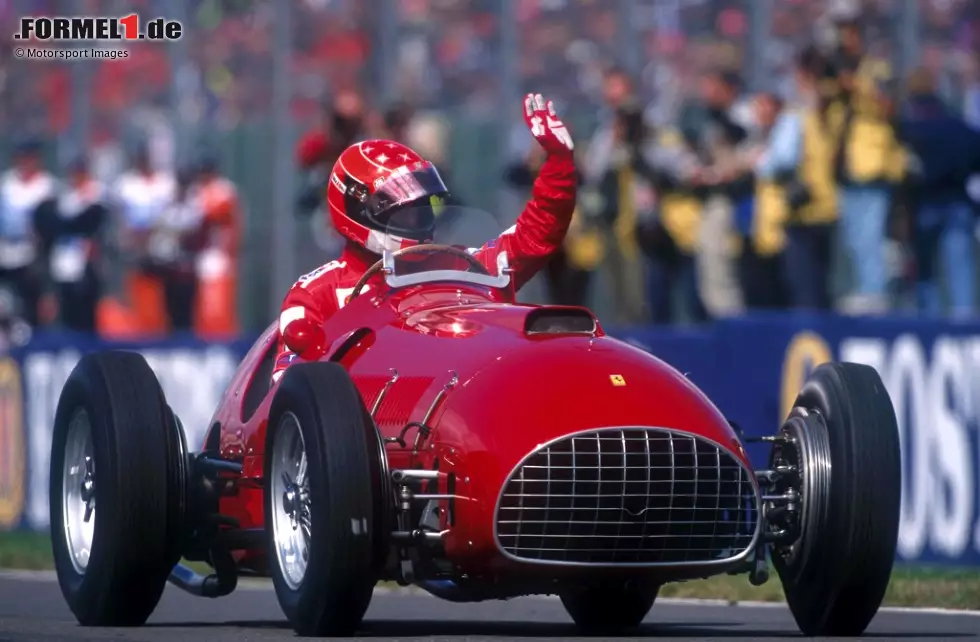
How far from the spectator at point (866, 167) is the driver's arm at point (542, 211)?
4.30m

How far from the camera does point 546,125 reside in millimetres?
8445

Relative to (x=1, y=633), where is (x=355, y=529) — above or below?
above

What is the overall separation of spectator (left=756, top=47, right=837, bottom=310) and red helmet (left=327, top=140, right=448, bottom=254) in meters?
5.03

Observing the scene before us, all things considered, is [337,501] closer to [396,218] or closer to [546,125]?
[396,218]

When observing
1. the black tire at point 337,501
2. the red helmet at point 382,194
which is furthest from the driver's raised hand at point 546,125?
the black tire at point 337,501

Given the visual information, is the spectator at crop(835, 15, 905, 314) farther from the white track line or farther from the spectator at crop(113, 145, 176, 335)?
the spectator at crop(113, 145, 176, 335)

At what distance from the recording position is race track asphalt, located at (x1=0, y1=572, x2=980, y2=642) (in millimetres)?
7105

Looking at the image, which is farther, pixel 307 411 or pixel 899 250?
pixel 899 250

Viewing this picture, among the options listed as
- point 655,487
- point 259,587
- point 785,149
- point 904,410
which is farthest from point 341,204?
point 785,149

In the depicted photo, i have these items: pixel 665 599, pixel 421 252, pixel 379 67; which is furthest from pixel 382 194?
pixel 379 67

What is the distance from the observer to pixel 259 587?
430 inches

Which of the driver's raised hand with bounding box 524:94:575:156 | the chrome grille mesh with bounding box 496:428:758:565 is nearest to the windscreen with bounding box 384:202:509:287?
the driver's raised hand with bounding box 524:94:575:156

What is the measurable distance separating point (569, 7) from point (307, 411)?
31.3 ft

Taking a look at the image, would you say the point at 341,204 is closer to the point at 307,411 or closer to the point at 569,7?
the point at 307,411
